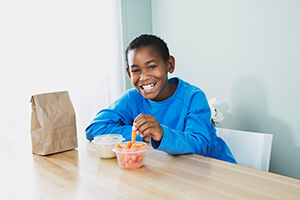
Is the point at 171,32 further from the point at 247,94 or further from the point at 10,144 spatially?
the point at 10,144

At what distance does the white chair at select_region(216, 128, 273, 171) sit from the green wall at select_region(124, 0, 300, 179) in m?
0.65

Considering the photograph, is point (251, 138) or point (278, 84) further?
point (278, 84)

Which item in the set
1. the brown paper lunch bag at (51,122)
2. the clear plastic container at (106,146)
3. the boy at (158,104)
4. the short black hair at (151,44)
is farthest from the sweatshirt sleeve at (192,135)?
the brown paper lunch bag at (51,122)

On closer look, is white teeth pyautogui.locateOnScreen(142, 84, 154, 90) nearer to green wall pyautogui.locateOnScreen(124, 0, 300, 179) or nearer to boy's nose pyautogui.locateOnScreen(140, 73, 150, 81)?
boy's nose pyautogui.locateOnScreen(140, 73, 150, 81)

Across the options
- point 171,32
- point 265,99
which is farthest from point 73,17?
point 265,99

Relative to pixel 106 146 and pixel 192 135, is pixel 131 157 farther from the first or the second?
pixel 192 135

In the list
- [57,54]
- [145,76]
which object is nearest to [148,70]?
[145,76]

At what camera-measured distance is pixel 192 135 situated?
1.01 meters

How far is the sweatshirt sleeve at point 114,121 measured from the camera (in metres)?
1.15

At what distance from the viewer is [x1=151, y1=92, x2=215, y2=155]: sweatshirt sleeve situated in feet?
2.96

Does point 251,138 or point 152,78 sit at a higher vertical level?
point 152,78

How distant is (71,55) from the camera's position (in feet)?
8.01

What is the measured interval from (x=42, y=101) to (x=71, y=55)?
1.53 m

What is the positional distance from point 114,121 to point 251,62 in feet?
3.91
